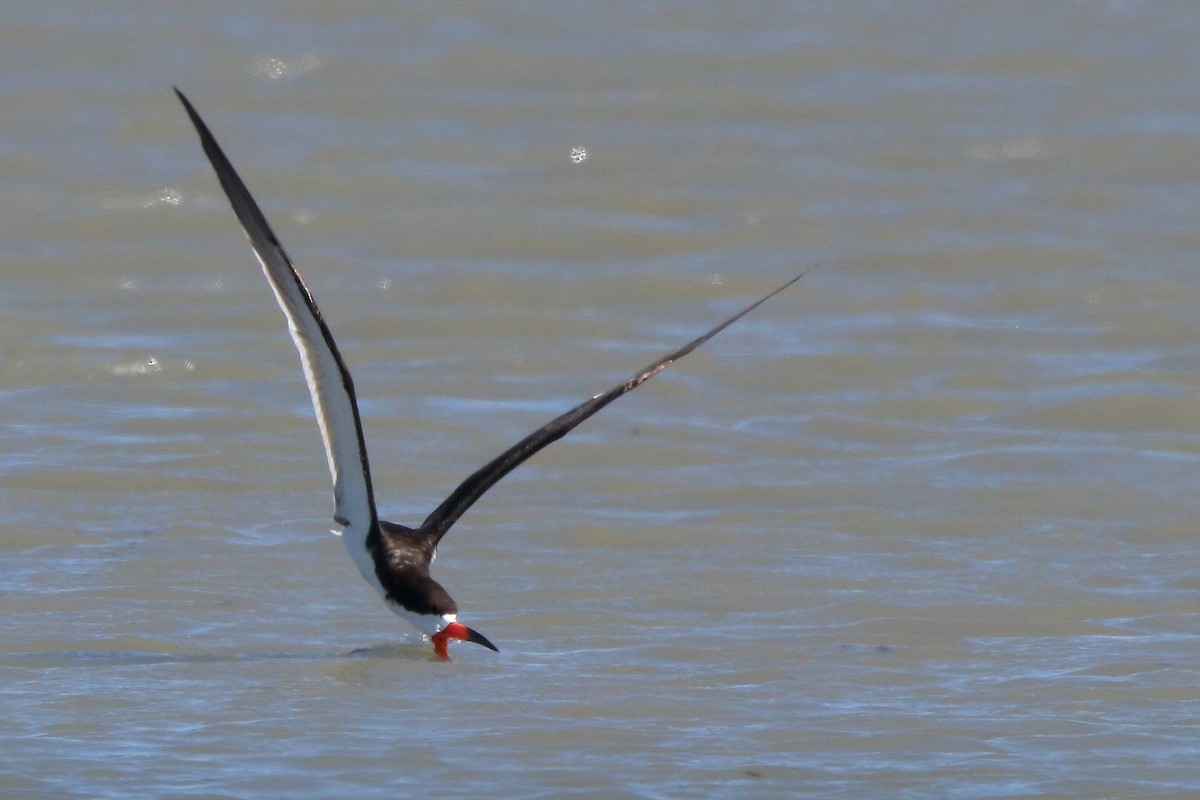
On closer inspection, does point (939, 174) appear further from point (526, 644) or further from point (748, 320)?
point (526, 644)

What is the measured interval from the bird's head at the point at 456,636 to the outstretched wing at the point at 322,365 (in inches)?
12.0

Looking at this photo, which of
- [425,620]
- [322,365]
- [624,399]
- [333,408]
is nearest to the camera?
[322,365]

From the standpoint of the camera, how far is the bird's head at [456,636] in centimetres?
594

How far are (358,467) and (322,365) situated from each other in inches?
16.0

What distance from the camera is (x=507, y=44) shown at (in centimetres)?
1375

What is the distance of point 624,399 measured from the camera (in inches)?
351

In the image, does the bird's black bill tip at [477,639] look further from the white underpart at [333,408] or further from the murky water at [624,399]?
the white underpart at [333,408]

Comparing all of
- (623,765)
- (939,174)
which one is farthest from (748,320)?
(623,765)

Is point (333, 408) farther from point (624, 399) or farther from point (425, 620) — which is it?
point (624, 399)

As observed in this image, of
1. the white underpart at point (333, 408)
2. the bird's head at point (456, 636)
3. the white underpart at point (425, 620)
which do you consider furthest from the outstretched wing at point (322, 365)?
the bird's head at point (456, 636)

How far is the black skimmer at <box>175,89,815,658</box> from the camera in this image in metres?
5.68

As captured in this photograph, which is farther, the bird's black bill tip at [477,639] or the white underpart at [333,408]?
the bird's black bill tip at [477,639]

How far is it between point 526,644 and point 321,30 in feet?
27.7

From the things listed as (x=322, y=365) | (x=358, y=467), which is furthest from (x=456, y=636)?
(x=322, y=365)
